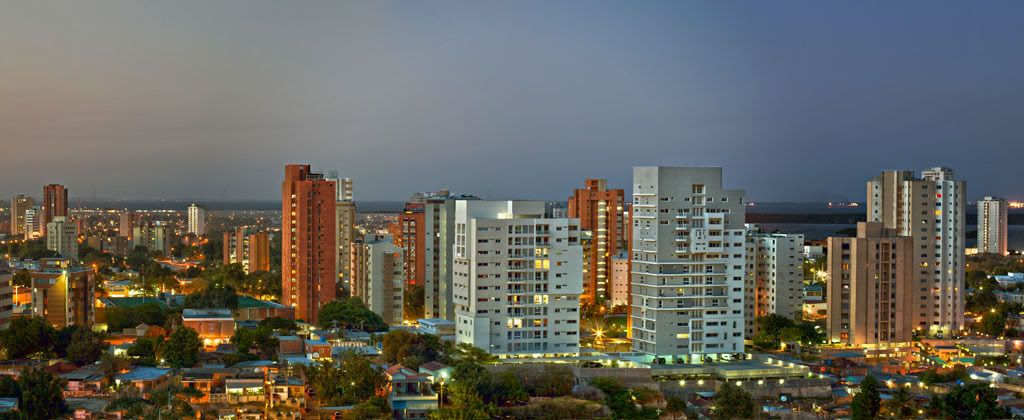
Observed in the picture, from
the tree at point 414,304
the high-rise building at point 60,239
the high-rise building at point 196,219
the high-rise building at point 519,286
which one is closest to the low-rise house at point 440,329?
the high-rise building at point 519,286

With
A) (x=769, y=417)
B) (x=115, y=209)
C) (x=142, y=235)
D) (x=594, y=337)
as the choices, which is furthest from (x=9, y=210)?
(x=769, y=417)

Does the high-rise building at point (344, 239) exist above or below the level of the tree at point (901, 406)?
above

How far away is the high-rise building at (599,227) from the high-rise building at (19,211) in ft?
108

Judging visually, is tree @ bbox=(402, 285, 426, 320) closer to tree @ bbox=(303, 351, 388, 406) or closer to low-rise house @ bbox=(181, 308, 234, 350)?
low-rise house @ bbox=(181, 308, 234, 350)

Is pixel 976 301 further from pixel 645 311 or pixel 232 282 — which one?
pixel 232 282

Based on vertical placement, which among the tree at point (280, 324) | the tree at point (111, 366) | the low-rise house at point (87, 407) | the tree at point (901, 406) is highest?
the tree at point (280, 324)

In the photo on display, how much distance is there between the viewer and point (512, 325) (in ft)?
63.0

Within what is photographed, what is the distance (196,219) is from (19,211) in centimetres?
1184

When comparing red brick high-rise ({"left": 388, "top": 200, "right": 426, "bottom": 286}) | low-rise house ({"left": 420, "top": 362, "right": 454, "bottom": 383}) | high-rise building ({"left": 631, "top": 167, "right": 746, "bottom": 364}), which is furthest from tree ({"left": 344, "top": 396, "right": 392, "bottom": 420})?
red brick high-rise ({"left": 388, "top": 200, "right": 426, "bottom": 286})

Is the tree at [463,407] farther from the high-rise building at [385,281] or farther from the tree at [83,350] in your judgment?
the high-rise building at [385,281]

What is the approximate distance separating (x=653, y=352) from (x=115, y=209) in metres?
65.8

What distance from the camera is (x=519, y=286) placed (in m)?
19.3

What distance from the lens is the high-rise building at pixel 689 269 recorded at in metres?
19.4

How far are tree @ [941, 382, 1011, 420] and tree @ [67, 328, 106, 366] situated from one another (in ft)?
43.7
